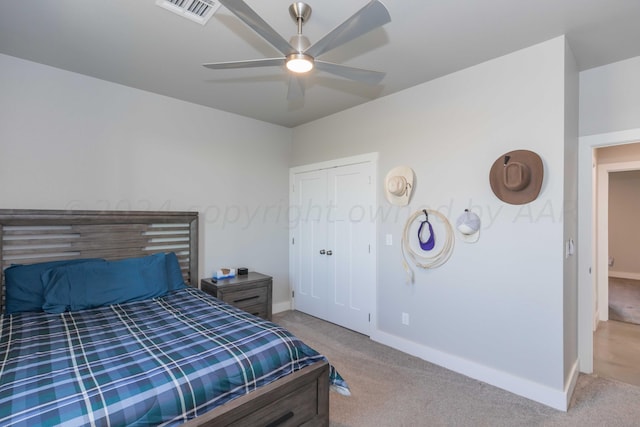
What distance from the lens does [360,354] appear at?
313 cm

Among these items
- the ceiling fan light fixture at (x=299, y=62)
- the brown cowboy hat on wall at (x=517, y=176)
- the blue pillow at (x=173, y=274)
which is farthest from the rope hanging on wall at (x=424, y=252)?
the blue pillow at (x=173, y=274)

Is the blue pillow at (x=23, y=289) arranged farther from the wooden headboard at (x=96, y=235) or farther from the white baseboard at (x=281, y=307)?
the white baseboard at (x=281, y=307)

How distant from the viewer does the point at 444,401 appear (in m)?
2.36

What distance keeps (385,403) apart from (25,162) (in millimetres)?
3498

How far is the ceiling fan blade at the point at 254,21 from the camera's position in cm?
141

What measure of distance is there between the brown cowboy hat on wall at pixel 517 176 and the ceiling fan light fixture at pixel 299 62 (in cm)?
169

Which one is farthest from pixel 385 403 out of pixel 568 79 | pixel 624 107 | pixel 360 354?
pixel 624 107

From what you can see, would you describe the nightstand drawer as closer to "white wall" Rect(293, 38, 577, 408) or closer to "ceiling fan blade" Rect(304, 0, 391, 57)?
"white wall" Rect(293, 38, 577, 408)

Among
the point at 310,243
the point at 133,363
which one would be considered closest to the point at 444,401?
the point at 133,363

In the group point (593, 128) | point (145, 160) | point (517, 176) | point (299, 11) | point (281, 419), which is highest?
point (299, 11)

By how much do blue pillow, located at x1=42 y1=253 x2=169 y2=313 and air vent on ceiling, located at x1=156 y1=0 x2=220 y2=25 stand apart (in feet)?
6.71

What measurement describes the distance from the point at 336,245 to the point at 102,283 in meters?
2.39

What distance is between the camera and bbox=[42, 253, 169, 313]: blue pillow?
2395mm

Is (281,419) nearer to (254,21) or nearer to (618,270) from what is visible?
(254,21)
